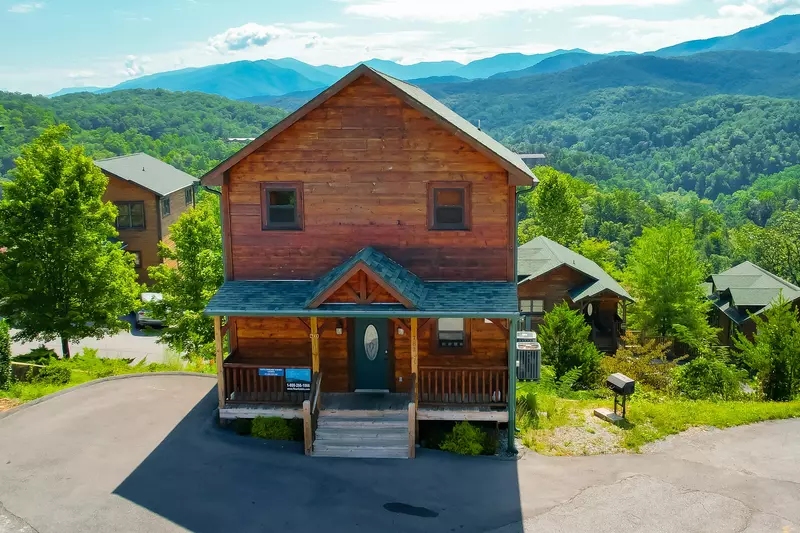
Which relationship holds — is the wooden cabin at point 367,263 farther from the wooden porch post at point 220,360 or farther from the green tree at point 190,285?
the green tree at point 190,285

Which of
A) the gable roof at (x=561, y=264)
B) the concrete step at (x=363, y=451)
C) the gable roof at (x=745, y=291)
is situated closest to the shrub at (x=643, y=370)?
the concrete step at (x=363, y=451)

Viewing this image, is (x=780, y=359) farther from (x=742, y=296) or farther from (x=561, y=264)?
(x=742, y=296)

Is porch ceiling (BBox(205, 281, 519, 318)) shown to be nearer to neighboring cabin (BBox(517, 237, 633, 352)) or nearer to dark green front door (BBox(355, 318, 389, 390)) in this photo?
dark green front door (BBox(355, 318, 389, 390))

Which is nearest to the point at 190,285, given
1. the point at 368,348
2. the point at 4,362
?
the point at 4,362

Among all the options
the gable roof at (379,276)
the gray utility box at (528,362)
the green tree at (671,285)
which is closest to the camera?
the gable roof at (379,276)

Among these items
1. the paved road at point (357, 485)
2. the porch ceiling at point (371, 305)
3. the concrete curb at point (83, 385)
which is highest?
the porch ceiling at point (371, 305)

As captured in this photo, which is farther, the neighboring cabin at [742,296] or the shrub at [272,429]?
the neighboring cabin at [742,296]

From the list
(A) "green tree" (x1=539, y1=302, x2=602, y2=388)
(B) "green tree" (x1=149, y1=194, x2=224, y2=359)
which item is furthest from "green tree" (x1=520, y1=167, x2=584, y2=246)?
(B) "green tree" (x1=149, y1=194, x2=224, y2=359)
